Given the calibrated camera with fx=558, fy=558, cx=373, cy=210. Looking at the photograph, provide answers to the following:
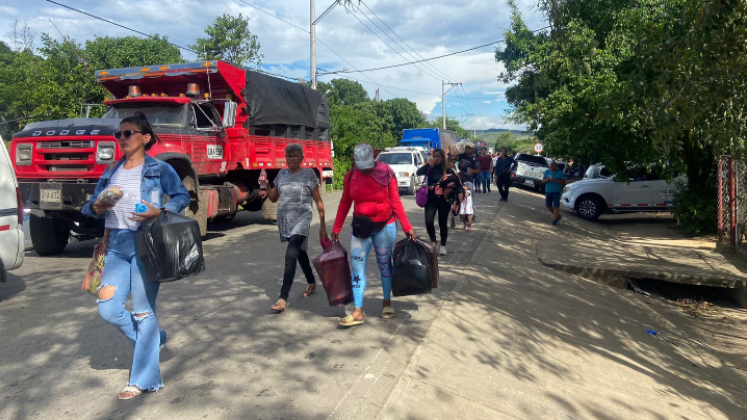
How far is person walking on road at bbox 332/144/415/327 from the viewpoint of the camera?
488cm

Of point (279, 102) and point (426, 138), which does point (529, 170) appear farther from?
point (279, 102)

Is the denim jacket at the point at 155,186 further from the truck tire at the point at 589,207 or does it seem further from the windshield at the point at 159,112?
the truck tire at the point at 589,207

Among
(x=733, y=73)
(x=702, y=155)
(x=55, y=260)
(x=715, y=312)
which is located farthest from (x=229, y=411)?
(x=702, y=155)

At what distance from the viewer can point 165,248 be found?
3369 millimetres

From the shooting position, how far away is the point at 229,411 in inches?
133

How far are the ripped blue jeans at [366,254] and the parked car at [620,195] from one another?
37.2 feet

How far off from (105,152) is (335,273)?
449cm

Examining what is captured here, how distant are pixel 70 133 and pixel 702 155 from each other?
1196 cm

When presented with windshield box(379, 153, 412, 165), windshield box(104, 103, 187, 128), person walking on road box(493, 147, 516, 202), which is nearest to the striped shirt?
windshield box(104, 103, 187, 128)

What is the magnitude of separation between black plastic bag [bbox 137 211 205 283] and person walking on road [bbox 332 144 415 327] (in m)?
1.70

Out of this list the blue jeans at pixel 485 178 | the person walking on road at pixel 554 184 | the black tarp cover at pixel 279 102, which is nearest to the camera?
the black tarp cover at pixel 279 102

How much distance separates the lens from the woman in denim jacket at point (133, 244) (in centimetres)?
341

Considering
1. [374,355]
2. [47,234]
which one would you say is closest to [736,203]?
[374,355]

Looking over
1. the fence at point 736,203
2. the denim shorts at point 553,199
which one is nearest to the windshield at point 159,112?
the denim shorts at point 553,199
